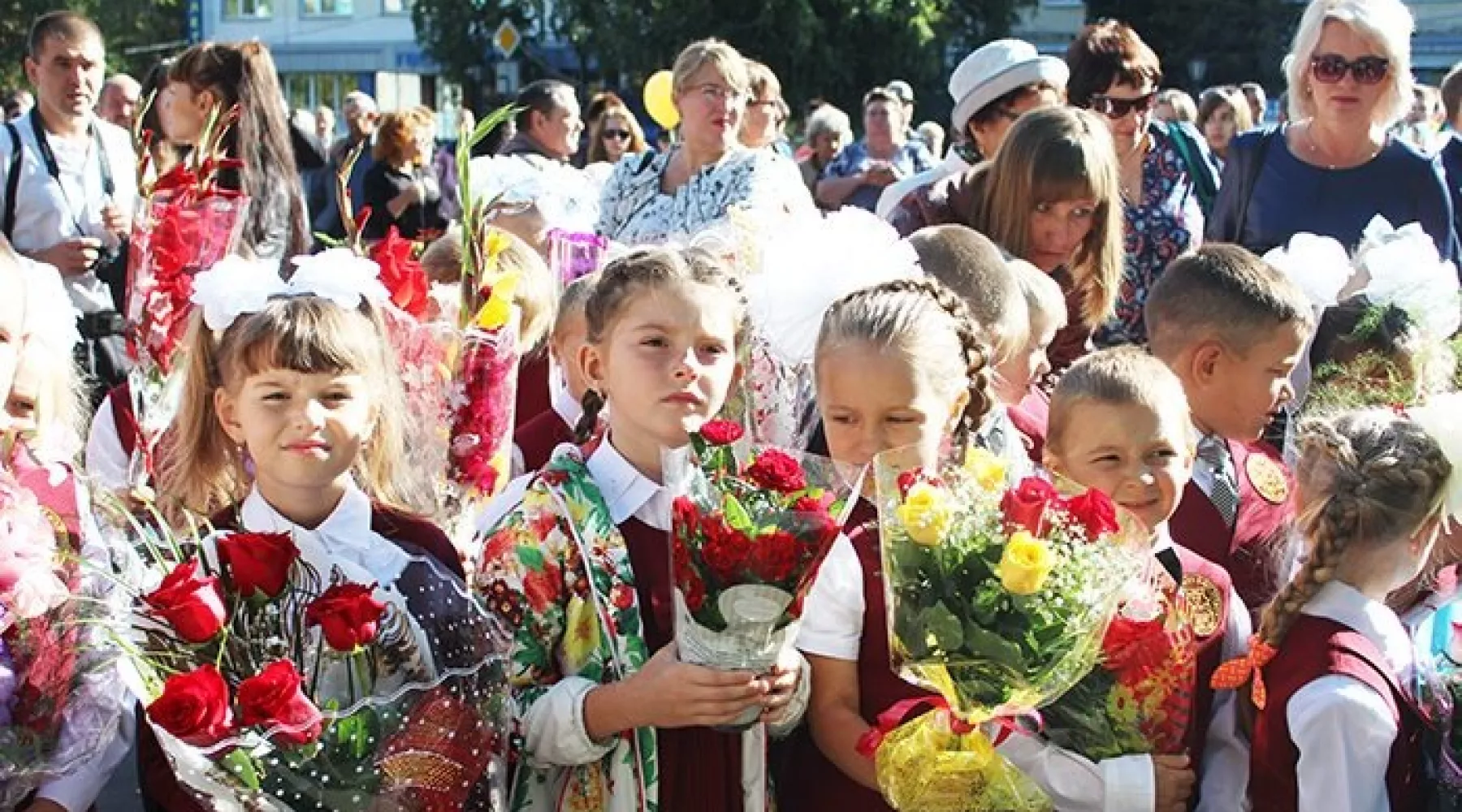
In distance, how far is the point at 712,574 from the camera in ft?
8.57

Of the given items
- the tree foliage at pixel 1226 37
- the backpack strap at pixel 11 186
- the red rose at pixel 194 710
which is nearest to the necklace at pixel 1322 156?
the red rose at pixel 194 710

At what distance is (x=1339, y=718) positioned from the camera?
2801 millimetres

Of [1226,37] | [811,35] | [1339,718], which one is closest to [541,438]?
[1339,718]

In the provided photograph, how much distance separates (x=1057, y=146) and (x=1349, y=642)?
7.07ft

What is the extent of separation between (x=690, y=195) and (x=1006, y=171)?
5.36 ft

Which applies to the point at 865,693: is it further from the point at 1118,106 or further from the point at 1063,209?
the point at 1118,106

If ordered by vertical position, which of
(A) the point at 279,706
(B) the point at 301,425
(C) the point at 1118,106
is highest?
(C) the point at 1118,106

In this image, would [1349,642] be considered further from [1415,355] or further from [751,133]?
[751,133]

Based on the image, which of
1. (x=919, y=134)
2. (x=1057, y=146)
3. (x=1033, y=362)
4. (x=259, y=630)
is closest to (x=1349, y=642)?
(x=1033, y=362)

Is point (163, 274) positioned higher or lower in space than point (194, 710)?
higher

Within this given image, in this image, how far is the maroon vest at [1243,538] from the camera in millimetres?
3596

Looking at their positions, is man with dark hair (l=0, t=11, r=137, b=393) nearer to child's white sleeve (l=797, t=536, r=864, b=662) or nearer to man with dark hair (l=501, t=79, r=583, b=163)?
man with dark hair (l=501, t=79, r=583, b=163)

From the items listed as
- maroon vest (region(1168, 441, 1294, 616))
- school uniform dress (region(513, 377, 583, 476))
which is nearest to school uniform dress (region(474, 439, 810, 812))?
maroon vest (region(1168, 441, 1294, 616))

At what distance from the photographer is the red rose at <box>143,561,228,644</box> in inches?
95.0
